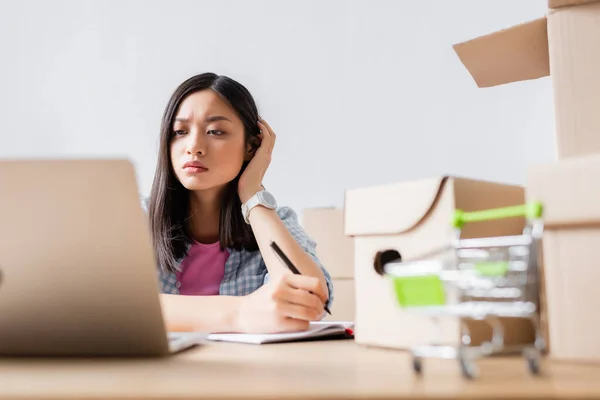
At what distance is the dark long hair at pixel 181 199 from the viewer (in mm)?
1465

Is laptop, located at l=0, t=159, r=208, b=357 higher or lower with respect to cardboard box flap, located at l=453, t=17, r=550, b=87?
lower

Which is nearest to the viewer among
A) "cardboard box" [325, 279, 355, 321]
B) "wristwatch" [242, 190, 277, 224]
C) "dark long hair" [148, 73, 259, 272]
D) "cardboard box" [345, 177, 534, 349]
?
"cardboard box" [345, 177, 534, 349]

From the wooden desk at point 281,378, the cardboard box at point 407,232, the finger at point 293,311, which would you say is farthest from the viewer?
the finger at point 293,311

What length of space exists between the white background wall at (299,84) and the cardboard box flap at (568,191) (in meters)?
1.51

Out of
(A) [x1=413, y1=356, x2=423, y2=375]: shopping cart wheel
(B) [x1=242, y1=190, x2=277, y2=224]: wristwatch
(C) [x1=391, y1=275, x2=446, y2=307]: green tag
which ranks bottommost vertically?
(A) [x1=413, y1=356, x2=423, y2=375]: shopping cart wheel

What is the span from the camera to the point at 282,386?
407 mm

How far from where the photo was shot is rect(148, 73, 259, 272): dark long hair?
146 centimetres

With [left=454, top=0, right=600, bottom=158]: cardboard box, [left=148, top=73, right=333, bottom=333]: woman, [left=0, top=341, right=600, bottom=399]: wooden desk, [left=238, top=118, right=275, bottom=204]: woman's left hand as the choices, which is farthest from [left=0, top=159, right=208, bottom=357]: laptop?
[left=238, top=118, right=275, bottom=204]: woman's left hand

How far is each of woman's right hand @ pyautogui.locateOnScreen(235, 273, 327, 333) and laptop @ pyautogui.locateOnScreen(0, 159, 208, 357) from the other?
0.28 metres

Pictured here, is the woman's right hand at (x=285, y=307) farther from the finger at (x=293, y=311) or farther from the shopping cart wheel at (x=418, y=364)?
the shopping cart wheel at (x=418, y=364)

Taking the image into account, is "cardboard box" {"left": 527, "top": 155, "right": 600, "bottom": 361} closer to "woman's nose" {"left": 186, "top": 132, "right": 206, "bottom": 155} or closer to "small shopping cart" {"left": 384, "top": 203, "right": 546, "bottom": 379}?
"small shopping cart" {"left": 384, "top": 203, "right": 546, "bottom": 379}

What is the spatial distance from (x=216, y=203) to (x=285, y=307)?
755 millimetres

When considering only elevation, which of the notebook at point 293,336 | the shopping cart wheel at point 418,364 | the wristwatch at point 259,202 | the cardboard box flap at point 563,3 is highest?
the cardboard box flap at point 563,3

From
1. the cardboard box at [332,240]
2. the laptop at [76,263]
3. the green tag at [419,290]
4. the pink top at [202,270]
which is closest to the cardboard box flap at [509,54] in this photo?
the green tag at [419,290]
